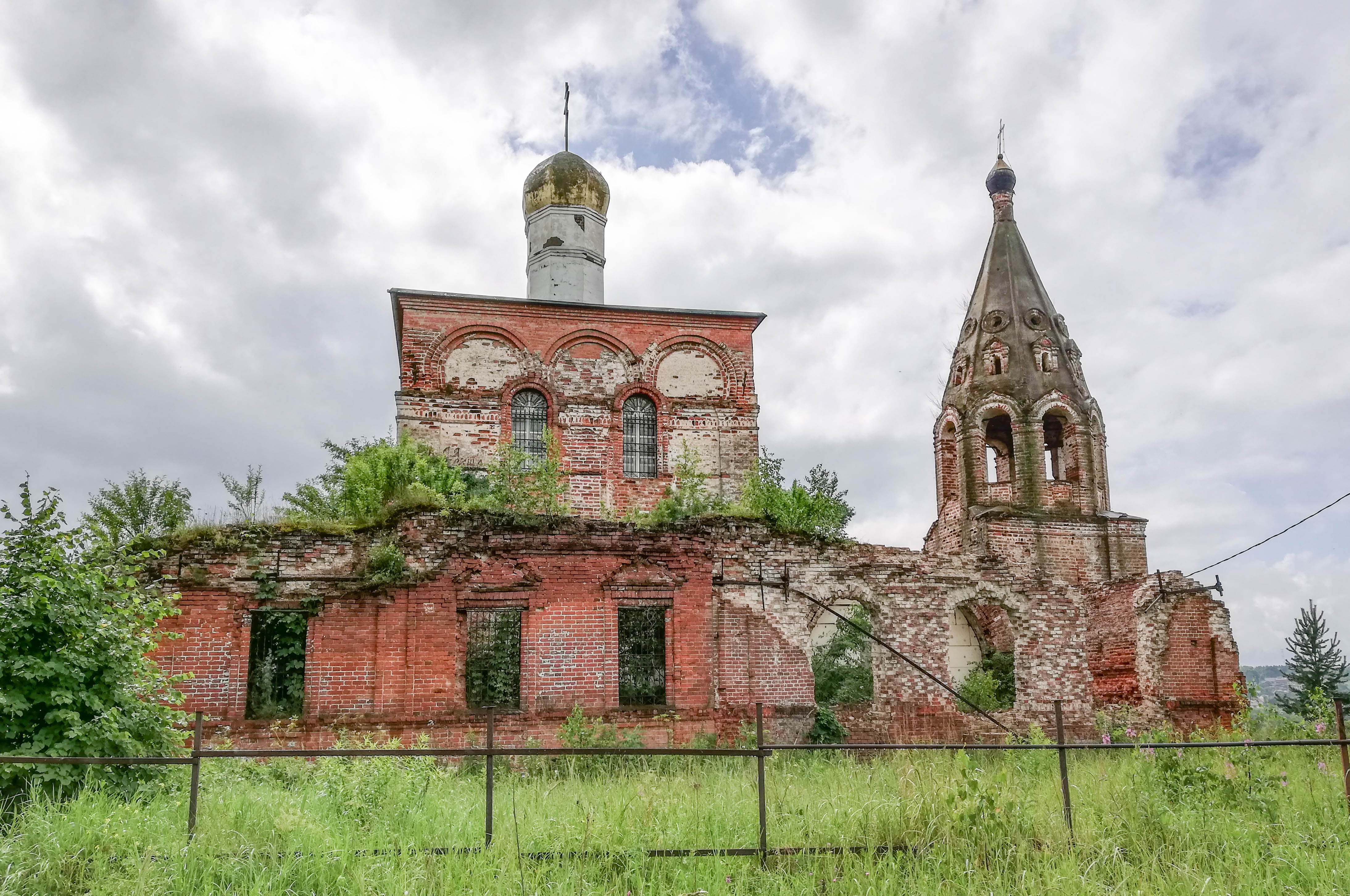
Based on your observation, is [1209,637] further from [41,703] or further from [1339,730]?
[41,703]

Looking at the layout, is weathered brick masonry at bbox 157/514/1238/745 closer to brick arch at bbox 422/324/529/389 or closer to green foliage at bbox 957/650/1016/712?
green foliage at bbox 957/650/1016/712

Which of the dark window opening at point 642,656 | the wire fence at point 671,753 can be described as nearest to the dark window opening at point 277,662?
the dark window opening at point 642,656

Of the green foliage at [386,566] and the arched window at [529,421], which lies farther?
the arched window at [529,421]

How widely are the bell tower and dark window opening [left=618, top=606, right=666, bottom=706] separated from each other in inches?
261

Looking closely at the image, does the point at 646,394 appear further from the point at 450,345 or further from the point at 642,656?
the point at 642,656

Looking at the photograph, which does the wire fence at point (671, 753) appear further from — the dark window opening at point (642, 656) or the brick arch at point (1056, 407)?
the brick arch at point (1056, 407)

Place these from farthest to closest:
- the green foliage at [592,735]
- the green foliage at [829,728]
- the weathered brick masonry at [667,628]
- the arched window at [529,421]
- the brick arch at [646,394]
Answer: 1. the brick arch at [646,394]
2. the arched window at [529,421]
3. the green foliage at [829,728]
4. the weathered brick masonry at [667,628]
5. the green foliage at [592,735]

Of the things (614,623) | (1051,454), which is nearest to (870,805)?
(614,623)

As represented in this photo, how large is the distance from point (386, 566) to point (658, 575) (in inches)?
143

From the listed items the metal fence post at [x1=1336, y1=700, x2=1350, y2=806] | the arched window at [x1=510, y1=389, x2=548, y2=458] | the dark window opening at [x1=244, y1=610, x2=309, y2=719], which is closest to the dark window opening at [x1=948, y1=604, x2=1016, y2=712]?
the metal fence post at [x1=1336, y1=700, x2=1350, y2=806]

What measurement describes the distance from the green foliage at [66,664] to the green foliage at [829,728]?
8.72 meters

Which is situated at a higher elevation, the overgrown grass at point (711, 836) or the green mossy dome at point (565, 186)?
the green mossy dome at point (565, 186)

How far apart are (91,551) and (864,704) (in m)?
10.6

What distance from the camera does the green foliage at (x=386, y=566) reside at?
12.9 metres
